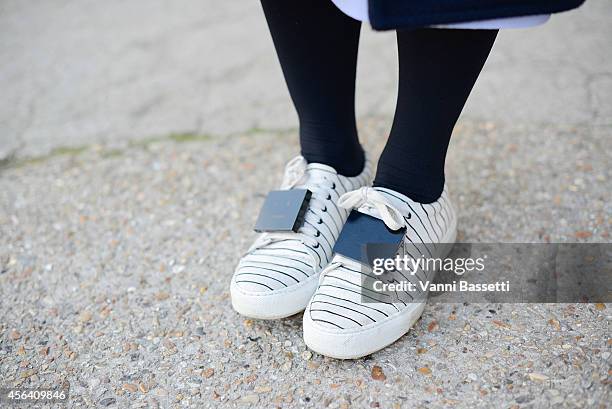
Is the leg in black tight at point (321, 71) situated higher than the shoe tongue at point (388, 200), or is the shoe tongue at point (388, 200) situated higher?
the leg in black tight at point (321, 71)

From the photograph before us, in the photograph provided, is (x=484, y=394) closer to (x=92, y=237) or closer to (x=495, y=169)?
(x=495, y=169)

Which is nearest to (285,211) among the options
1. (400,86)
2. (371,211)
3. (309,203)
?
(309,203)

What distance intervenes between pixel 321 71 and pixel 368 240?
0.94 feet

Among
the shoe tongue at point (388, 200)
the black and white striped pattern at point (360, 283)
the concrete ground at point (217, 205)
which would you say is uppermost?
the shoe tongue at point (388, 200)

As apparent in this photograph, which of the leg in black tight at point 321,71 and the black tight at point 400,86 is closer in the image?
the black tight at point 400,86

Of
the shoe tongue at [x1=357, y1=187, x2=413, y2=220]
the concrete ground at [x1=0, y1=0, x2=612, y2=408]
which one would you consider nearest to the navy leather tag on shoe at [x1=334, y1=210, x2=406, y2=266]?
the shoe tongue at [x1=357, y1=187, x2=413, y2=220]

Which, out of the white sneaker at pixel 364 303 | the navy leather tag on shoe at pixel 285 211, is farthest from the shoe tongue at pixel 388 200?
the navy leather tag on shoe at pixel 285 211

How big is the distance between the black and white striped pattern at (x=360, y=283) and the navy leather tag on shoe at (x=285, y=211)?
0.10 metres

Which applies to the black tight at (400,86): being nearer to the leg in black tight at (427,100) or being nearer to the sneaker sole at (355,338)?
the leg in black tight at (427,100)

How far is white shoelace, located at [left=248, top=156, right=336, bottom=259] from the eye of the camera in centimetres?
97

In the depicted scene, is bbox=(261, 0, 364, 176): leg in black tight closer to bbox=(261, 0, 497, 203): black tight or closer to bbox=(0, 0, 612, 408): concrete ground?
bbox=(261, 0, 497, 203): black tight

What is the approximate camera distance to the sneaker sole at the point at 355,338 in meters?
0.86

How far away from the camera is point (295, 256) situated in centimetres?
96

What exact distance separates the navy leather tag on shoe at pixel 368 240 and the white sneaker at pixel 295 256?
64 millimetres
